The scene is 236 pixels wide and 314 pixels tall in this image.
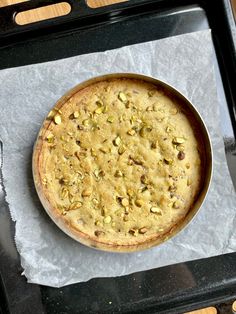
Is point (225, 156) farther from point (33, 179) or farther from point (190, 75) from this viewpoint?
point (33, 179)

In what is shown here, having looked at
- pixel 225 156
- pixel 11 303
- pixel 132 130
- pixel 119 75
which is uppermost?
pixel 119 75

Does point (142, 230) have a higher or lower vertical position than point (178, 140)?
lower

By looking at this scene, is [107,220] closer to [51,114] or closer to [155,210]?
[155,210]

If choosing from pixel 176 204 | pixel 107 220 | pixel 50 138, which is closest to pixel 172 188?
pixel 176 204

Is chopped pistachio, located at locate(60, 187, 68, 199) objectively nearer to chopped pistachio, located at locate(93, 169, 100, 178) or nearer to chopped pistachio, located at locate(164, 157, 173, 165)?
chopped pistachio, located at locate(93, 169, 100, 178)

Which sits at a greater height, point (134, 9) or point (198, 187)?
point (134, 9)

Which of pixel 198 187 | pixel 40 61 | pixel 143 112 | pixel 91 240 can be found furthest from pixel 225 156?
pixel 40 61
